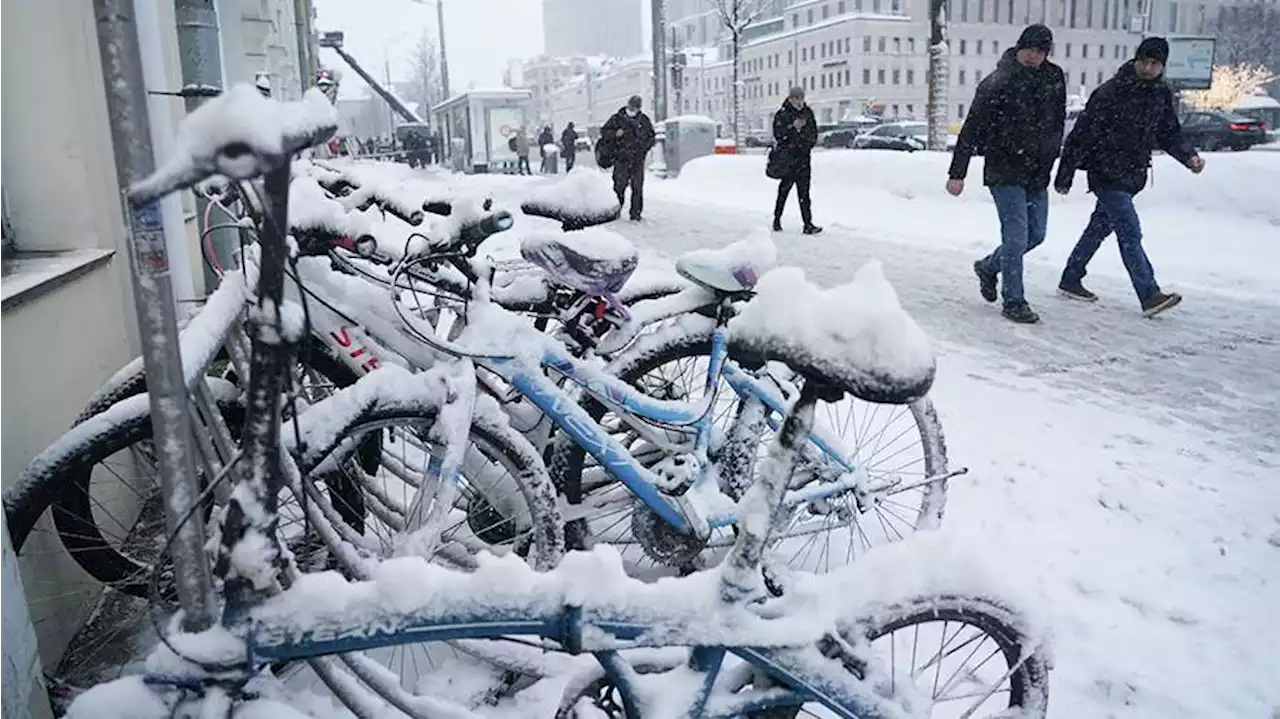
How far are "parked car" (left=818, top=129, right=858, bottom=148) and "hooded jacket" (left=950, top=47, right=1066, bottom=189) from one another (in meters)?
33.5

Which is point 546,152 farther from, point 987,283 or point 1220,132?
point 987,283

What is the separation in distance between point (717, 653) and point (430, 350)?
1.32 meters

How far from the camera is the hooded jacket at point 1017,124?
6.65 meters

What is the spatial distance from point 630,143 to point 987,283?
699 centimetres

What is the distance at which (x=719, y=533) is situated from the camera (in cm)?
353

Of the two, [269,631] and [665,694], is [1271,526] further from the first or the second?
[269,631]

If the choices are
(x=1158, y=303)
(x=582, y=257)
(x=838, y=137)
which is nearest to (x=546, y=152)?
(x=838, y=137)

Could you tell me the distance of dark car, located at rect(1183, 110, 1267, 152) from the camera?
28250 mm

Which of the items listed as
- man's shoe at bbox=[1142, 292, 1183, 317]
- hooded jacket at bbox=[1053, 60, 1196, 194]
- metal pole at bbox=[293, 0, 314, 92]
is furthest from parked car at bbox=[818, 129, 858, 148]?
man's shoe at bbox=[1142, 292, 1183, 317]

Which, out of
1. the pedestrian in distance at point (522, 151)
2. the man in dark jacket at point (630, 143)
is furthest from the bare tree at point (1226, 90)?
the man in dark jacket at point (630, 143)

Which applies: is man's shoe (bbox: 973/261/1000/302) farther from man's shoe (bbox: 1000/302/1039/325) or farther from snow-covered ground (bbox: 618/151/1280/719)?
man's shoe (bbox: 1000/302/1039/325)

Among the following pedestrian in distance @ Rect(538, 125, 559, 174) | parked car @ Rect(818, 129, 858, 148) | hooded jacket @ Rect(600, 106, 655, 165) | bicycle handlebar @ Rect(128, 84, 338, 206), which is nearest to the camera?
bicycle handlebar @ Rect(128, 84, 338, 206)

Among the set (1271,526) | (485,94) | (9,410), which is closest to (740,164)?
(485,94)

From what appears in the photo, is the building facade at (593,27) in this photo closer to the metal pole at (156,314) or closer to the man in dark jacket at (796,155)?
the man in dark jacket at (796,155)
